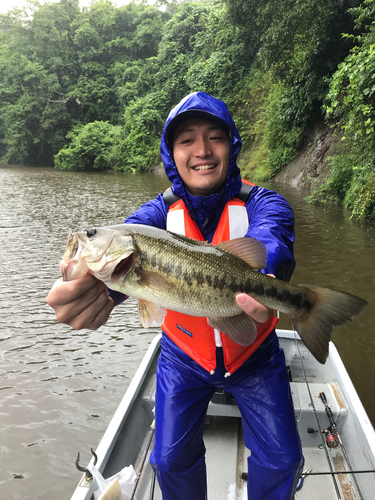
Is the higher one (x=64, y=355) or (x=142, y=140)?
(x=142, y=140)

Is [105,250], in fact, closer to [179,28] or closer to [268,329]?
[268,329]

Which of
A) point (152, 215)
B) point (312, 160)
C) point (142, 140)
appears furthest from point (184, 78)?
point (152, 215)

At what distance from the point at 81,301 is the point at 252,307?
975mm

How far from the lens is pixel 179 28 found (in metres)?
42.8

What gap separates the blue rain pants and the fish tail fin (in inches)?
23.1

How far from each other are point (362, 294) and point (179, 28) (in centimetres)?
4566

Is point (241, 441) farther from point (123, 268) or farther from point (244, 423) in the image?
point (123, 268)

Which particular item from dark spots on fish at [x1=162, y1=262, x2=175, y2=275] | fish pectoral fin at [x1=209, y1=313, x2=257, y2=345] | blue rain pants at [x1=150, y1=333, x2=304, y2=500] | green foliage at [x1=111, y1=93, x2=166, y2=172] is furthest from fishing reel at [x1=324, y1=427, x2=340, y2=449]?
green foliage at [x1=111, y1=93, x2=166, y2=172]

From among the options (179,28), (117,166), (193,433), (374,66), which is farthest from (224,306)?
(179,28)

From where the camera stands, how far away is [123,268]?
2.05 meters

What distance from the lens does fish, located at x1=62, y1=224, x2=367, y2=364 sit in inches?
77.0

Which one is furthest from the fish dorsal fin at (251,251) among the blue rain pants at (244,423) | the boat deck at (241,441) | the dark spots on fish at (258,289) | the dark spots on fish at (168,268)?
the boat deck at (241,441)

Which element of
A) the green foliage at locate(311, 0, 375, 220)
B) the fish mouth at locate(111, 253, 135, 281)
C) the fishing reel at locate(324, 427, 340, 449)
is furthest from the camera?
the green foliage at locate(311, 0, 375, 220)

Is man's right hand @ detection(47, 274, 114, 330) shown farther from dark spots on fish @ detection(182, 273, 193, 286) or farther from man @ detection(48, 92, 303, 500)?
dark spots on fish @ detection(182, 273, 193, 286)
